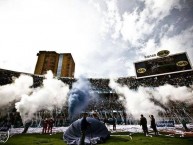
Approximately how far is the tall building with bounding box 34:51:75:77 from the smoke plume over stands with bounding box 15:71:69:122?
37927mm

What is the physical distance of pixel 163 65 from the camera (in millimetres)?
40250

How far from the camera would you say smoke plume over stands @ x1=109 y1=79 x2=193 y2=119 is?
123ft

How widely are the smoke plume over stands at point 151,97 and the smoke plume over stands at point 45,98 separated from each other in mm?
15902

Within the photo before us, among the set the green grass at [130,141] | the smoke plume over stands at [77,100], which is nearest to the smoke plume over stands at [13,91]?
the smoke plume over stands at [77,100]

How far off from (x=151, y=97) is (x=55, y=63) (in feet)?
180

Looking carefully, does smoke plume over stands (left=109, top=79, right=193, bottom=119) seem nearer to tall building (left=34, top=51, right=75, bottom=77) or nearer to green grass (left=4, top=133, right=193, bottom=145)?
green grass (left=4, top=133, right=193, bottom=145)

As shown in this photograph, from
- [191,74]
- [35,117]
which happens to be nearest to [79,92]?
[35,117]

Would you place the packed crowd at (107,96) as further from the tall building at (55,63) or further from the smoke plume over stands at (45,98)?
the tall building at (55,63)

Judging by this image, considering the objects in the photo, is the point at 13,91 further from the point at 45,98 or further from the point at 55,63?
the point at 55,63

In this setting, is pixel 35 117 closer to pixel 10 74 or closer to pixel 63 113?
pixel 63 113

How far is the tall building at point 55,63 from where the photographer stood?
81000mm

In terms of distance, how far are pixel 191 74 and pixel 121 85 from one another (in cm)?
1808

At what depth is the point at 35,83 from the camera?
41312mm

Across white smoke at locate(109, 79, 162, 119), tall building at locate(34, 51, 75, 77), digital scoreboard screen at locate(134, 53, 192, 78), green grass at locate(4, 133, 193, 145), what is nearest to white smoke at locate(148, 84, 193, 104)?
white smoke at locate(109, 79, 162, 119)
